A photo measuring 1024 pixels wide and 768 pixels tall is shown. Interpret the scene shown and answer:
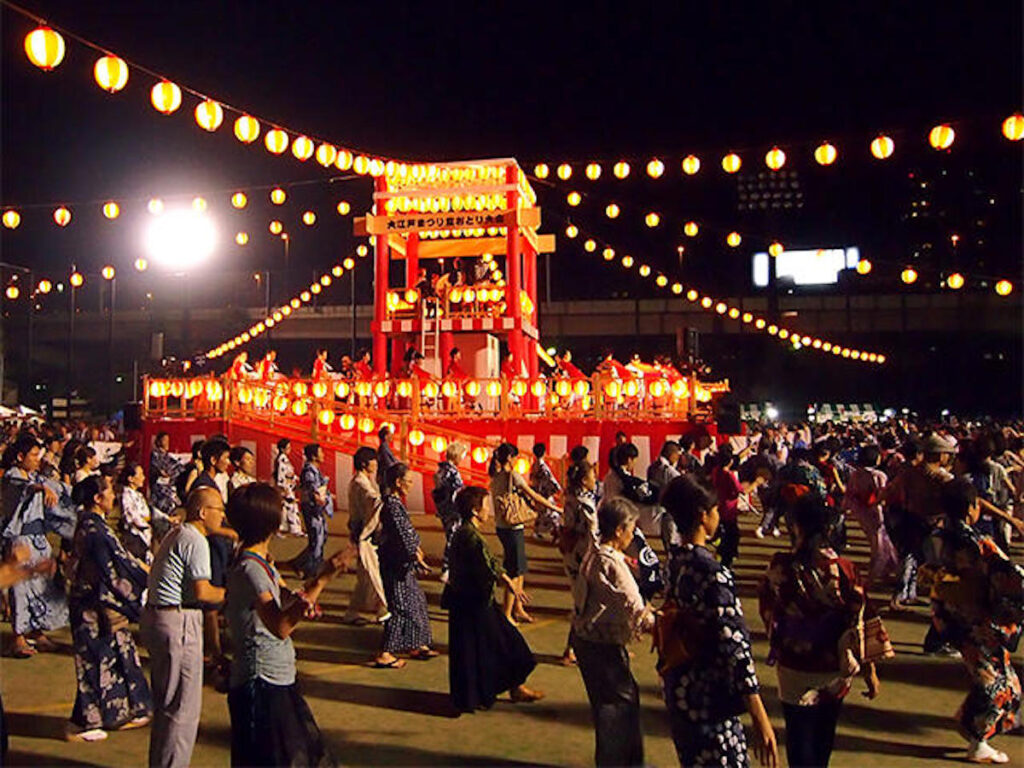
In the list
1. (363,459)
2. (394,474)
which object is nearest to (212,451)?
(363,459)

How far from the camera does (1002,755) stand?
5.05 m

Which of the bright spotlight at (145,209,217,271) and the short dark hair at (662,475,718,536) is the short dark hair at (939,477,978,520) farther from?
the bright spotlight at (145,209,217,271)

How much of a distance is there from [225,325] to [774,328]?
102 feet

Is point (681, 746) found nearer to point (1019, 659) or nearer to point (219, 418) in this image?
point (1019, 659)

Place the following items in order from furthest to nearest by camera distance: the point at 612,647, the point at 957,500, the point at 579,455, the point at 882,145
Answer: the point at 882,145, the point at 579,455, the point at 957,500, the point at 612,647

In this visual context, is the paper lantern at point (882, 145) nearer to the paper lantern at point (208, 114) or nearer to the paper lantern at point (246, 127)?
the paper lantern at point (246, 127)

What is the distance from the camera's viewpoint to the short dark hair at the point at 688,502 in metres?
3.82

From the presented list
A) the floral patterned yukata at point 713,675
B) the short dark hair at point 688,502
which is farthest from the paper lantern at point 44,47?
the floral patterned yukata at point 713,675

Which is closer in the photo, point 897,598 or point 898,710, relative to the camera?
point 898,710

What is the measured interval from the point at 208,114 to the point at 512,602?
8312mm

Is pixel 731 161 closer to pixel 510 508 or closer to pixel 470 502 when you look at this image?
pixel 510 508

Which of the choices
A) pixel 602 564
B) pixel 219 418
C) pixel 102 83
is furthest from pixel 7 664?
pixel 219 418

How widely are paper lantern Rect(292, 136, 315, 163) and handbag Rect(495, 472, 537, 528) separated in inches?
331

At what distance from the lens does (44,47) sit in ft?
31.3
